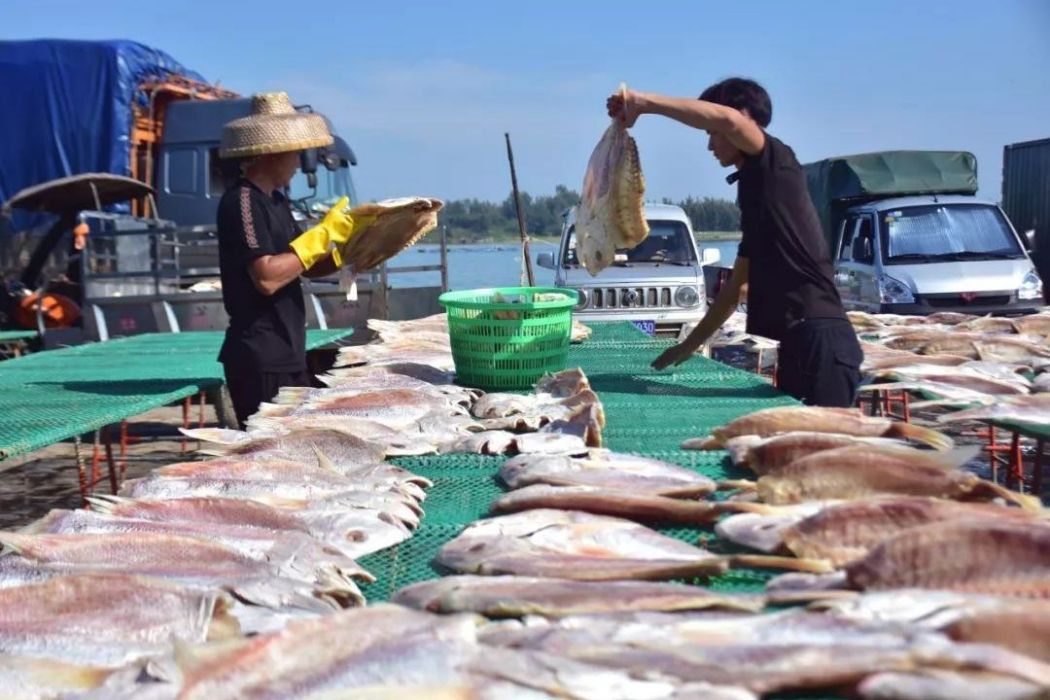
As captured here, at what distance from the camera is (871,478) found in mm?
2404

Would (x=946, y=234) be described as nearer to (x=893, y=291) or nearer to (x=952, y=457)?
(x=893, y=291)

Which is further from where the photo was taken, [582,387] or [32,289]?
[32,289]

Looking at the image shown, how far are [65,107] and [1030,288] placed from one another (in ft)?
43.3

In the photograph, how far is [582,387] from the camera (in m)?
3.91

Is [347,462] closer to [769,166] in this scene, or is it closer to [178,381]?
[769,166]

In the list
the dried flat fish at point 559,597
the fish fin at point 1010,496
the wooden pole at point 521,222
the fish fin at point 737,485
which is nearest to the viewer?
the dried flat fish at point 559,597

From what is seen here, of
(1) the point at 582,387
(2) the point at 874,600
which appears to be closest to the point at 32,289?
(1) the point at 582,387

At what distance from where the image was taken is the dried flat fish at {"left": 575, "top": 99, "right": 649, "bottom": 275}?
4273 millimetres

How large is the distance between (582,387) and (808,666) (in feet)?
8.30

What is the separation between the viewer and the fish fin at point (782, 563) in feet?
6.27

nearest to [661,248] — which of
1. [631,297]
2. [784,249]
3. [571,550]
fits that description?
[631,297]

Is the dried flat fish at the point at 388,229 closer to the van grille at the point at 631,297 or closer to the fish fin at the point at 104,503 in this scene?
the fish fin at the point at 104,503

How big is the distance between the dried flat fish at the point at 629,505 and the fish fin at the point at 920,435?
0.92 m

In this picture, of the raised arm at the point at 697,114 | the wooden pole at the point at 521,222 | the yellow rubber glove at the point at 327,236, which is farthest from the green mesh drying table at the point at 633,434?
the wooden pole at the point at 521,222
